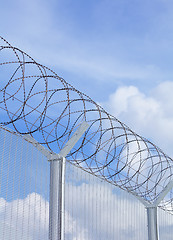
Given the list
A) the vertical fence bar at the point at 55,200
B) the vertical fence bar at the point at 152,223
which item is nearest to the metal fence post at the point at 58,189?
the vertical fence bar at the point at 55,200

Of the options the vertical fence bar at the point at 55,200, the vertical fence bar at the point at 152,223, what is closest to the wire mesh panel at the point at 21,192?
the vertical fence bar at the point at 55,200

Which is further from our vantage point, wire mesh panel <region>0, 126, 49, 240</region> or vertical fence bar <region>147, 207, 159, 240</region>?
vertical fence bar <region>147, 207, 159, 240</region>

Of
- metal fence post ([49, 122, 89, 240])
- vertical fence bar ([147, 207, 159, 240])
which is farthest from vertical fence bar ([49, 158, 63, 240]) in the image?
vertical fence bar ([147, 207, 159, 240])

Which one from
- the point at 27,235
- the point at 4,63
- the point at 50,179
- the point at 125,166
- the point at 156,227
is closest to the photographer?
the point at 4,63

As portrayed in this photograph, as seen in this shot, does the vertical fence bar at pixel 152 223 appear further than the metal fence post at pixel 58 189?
Yes

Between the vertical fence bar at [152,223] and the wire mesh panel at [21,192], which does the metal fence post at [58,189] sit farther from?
the vertical fence bar at [152,223]

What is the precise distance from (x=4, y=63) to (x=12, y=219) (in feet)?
12.7

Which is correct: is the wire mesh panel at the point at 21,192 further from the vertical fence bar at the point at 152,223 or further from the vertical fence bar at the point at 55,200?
the vertical fence bar at the point at 152,223

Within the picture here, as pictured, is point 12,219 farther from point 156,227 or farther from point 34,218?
point 156,227

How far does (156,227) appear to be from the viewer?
20.8 meters

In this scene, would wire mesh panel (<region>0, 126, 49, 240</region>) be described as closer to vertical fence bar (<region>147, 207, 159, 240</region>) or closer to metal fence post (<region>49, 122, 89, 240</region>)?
metal fence post (<region>49, 122, 89, 240</region>)

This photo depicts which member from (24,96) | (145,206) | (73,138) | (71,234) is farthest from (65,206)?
(145,206)

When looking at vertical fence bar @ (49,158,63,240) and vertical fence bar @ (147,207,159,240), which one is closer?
vertical fence bar @ (49,158,63,240)

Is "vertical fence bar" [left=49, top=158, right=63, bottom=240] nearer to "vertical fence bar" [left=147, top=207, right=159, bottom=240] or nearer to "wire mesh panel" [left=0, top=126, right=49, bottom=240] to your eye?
"wire mesh panel" [left=0, top=126, right=49, bottom=240]
